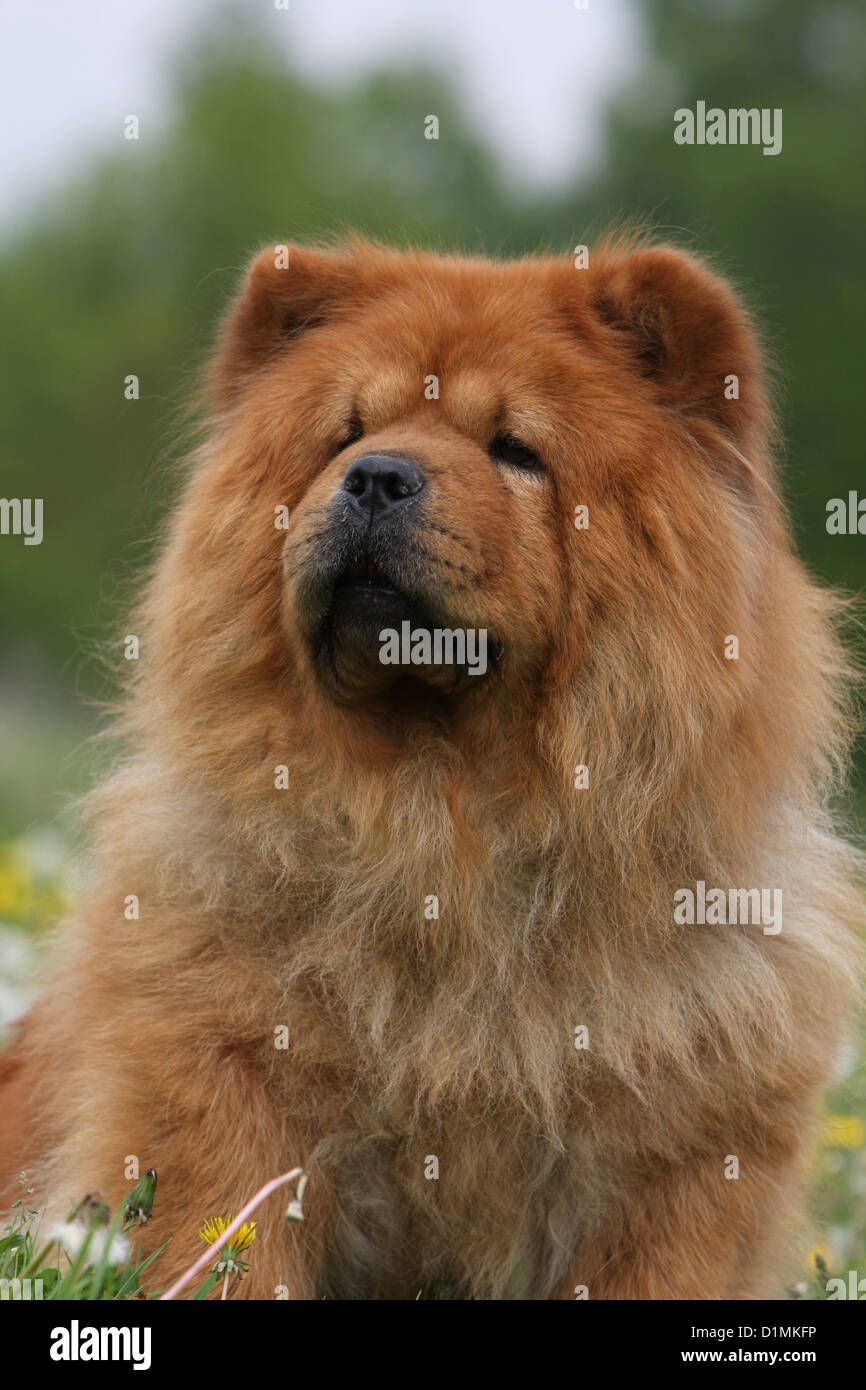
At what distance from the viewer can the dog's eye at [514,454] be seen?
371cm

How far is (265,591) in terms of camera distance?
12.6ft

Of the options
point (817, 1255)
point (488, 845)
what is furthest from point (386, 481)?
point (817, 1255)

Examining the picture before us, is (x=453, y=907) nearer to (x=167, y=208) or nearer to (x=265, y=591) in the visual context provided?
(x=265, y=591)

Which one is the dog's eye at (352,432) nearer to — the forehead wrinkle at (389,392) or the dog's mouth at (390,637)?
the forehead wrinkle at (389,392)

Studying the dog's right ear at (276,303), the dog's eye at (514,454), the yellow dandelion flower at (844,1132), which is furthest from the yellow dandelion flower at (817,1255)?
the dog's right ear at (276,303)

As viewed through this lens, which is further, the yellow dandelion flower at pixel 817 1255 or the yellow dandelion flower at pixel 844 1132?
the yellow dandelion flower at pixel 844 1132

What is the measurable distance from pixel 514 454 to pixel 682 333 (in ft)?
1.74

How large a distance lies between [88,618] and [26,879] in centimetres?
1732

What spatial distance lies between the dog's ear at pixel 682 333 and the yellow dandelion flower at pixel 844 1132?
6.61 ft

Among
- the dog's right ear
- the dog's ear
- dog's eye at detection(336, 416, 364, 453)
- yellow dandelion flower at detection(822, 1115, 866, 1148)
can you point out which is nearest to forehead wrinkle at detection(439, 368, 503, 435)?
dog's eye at detection(336, 416, 364, 453)

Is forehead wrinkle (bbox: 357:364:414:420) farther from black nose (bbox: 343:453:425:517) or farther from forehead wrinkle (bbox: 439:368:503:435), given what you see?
black nose (bbox: 343:453:425:517)

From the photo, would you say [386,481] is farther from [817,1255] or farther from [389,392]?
[817,1255]

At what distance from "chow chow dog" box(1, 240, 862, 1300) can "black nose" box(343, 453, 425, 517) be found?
1 cm
